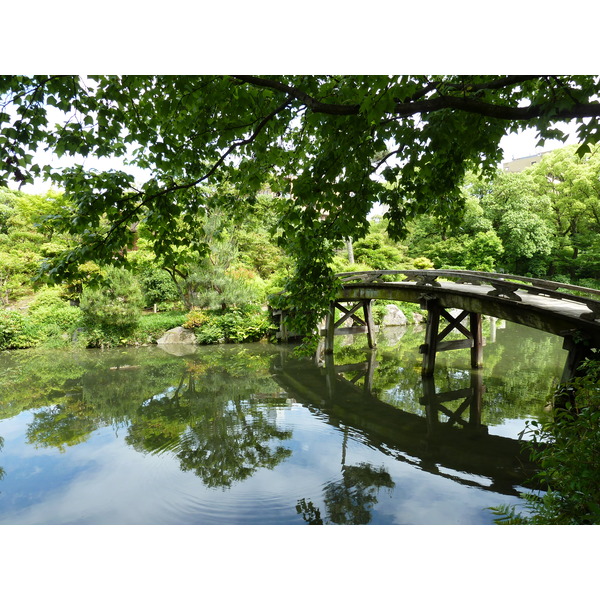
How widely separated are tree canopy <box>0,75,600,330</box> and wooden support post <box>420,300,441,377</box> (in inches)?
184

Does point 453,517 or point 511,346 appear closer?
point 453,517

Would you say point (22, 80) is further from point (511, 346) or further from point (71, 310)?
point (71, 310)

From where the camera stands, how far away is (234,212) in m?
5.44

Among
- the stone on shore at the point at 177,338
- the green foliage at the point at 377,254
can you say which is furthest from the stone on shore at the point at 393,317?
the stone on shore at the point at 177,338

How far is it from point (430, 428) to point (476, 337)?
4.05m

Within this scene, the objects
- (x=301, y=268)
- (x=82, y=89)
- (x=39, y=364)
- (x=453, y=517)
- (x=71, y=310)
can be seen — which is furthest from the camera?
(x=71, y=310)

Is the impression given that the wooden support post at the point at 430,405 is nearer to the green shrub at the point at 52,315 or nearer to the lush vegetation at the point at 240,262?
the lush vegetation at the point at 240,262

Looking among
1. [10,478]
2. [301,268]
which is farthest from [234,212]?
[10,478]

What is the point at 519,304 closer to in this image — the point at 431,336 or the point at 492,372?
the point at 431,336

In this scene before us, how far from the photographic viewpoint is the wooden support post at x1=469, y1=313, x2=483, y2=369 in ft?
30.7

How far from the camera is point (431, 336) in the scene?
9453mm

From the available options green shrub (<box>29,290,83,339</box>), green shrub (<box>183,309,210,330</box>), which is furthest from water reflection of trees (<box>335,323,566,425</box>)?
green shrub (<box>29,290,83,339</box>)

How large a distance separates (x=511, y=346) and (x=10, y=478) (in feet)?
44.5

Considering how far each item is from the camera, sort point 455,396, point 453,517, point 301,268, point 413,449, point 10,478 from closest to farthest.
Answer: point 453,517 < point 301,268 < point 10,478 < point 413,449 < point 455,396
